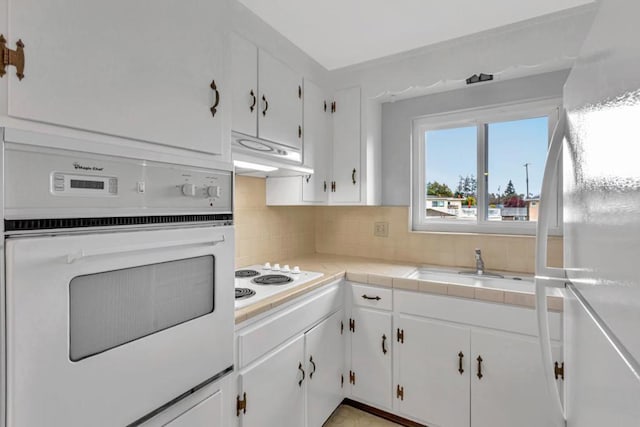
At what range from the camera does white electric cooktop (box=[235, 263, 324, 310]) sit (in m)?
1.49

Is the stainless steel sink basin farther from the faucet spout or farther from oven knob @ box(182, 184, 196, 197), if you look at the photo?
oven knob @ box(182, 184, 196, 197)

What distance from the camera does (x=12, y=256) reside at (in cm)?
63

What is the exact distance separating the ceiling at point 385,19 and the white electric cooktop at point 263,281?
1417mm

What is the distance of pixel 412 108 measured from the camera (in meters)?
2.49

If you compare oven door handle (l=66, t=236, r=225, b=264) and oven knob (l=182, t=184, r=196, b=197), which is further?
oven knob (l=182, t=184, r=196, b=197)

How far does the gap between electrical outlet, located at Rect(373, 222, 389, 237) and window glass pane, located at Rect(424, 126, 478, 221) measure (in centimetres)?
33

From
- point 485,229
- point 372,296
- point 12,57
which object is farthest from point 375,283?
point 12,57

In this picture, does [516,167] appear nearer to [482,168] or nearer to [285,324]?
[482,168]

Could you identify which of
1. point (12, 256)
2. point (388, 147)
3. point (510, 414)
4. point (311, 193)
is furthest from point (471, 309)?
point (12, 256)

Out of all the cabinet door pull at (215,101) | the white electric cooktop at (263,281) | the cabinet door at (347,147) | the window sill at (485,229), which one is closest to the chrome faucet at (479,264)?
the window sill at (485,229)

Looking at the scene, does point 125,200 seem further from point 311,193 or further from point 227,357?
point 311,193

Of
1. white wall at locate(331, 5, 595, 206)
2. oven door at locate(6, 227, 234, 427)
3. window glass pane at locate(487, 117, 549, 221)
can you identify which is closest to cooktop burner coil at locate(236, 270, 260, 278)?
oven door at locate(6, 227, 234, 427)

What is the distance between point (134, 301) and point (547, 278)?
42.6 inches

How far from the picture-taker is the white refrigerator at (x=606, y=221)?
35 cm
